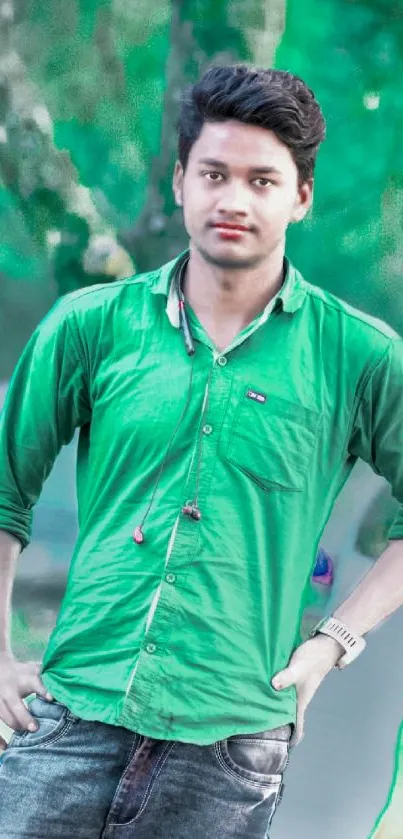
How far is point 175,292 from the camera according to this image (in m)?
1.91

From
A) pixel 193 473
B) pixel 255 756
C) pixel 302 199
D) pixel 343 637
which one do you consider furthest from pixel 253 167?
pixel 255 756

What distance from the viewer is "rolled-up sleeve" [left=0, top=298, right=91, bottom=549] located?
1906mm

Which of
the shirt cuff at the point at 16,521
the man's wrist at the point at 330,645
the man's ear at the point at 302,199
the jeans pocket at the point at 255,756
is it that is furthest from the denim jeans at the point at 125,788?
the man's ear at the point at 302,199

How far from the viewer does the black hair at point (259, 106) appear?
5.89 feet

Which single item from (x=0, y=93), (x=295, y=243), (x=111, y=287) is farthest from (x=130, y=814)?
(x=0, y=93)

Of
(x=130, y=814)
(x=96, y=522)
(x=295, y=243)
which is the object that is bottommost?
(x=130, y=814)

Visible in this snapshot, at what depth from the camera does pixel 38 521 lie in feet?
7.54

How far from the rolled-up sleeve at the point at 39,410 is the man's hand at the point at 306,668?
544mm

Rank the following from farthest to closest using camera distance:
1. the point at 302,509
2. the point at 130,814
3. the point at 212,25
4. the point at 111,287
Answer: the point at 212,25 < the point at 111,287 < the point at 302,509 < the point at 130,814

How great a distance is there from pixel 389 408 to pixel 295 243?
0.54m

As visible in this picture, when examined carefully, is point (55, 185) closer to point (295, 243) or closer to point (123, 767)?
point (295, 243)

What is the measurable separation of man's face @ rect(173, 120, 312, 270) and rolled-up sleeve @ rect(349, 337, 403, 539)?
0.93ft

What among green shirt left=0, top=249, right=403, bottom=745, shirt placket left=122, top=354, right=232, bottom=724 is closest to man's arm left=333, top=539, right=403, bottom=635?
green shirt left=0, top=249, right=403, bottom=745

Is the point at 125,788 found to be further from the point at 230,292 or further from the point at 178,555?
the point at 230,292
